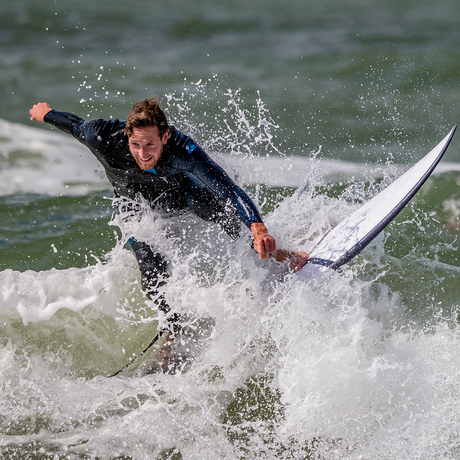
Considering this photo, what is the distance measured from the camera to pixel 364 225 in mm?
3182

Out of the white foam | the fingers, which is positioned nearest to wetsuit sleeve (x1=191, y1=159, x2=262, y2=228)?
the fingers

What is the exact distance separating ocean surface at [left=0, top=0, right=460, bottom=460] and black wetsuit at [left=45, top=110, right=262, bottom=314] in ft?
0.41

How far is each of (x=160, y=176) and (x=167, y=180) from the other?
0.22 ft

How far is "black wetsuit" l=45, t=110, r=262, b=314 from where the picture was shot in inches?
107

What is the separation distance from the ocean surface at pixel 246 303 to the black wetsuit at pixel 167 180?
0.41 feet

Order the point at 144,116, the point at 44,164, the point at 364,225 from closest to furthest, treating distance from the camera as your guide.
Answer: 1. the point at 144,116
2. the point at 364,225
3. the point at 44,164

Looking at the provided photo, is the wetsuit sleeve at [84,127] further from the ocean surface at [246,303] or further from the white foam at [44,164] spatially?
the white foam at [44,164]

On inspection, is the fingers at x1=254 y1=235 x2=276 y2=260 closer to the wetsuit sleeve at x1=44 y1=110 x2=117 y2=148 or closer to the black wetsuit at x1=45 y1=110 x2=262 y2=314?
the black wetsuit at x1=45 y1=110 x2=262 y2=314

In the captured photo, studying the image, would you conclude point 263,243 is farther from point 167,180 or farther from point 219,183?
point 167,180

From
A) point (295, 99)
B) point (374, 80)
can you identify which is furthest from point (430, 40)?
point (295, 99)

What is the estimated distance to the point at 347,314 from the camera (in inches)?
113

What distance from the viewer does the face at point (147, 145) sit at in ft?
8.34

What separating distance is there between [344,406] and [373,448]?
0.23 metres

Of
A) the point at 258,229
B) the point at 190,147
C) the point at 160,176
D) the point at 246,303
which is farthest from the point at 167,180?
the point at 246,303
